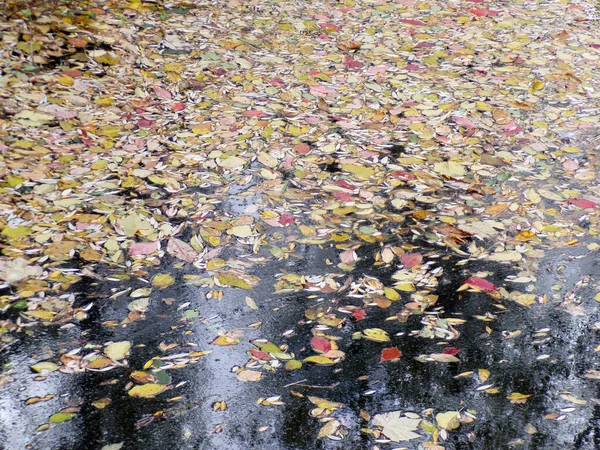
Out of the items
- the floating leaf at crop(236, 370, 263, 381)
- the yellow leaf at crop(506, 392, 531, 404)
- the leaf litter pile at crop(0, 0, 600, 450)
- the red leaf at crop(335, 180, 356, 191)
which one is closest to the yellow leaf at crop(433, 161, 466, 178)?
the leaf litter pile at crop(0, 0, 600, 450)

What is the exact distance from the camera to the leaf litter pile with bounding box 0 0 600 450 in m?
2.96

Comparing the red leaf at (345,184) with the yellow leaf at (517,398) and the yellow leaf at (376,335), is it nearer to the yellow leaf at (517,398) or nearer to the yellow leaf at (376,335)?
the yellow leaf at (376,335)

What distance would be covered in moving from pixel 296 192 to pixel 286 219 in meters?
0.30

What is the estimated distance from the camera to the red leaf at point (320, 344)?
3039 millimetres

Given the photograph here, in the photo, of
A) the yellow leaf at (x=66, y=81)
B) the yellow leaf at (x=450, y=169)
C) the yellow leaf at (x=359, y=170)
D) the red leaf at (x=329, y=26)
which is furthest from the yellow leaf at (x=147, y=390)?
the red leaf at (x=329, y=26)

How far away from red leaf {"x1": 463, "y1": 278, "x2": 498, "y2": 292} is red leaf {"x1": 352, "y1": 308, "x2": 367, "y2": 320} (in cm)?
59

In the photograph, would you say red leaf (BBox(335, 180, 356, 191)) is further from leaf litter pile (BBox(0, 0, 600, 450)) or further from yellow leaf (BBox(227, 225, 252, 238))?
yellow leaf (BBox(227, 225, 252, 238))

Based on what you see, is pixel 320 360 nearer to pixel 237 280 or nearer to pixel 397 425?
pixel 397 425

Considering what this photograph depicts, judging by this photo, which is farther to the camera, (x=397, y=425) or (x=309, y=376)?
(x=309, y=376)

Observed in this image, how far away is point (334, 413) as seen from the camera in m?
2.74

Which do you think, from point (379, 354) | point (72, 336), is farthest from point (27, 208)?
point (379, 354)

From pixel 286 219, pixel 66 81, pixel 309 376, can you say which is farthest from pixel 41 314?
pixel 66 81

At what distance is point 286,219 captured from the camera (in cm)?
387

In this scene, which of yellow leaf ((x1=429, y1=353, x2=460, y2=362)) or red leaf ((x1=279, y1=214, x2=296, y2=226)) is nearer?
yellow leaf ((x1=429, y1=353, x2=460, y2=362))
